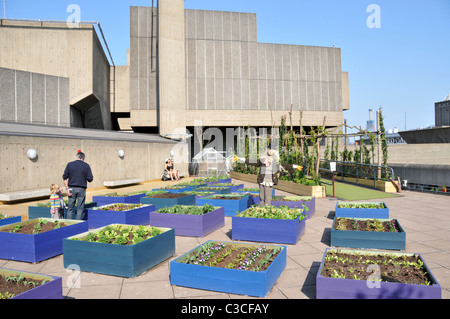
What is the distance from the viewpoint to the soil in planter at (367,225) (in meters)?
7.32

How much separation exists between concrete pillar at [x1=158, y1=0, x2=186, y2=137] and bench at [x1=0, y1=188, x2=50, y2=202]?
20.2 metres

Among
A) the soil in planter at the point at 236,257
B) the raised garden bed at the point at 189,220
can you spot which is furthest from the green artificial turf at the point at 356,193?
the soil in planter at the point at 236,257

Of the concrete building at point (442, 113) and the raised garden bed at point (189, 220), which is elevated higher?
Answer: the concrete building at point (442, 113)

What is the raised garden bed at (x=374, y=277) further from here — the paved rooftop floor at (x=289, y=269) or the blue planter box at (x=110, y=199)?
the blue planter box at (x=110, y=199)

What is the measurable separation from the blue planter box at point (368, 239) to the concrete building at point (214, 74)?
2894 cm

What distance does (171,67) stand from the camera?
3422 cm

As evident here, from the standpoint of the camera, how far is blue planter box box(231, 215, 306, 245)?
24.3 ft

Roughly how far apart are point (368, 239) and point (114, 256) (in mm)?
4965

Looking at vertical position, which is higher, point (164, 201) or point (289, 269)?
point (164, 201)

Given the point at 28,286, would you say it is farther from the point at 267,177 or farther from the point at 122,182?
the point at 122,182

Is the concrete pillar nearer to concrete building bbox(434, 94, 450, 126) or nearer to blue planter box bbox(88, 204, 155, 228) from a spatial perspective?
concrete building bbox(434, 94, 450, 126)

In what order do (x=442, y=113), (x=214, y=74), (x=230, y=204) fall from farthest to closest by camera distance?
(x=214, y=74), (x=442, y=113), (x=230, y=204)

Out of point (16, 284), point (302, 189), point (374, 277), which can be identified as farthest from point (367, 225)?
point (302, 189)

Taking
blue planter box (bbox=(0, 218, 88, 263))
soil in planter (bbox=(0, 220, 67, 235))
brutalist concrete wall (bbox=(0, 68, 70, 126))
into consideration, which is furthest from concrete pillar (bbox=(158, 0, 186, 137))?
blue planter box (bbox=(0, 218, 88, 263))
